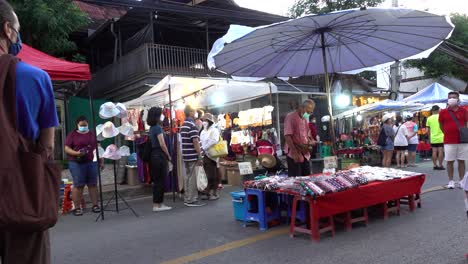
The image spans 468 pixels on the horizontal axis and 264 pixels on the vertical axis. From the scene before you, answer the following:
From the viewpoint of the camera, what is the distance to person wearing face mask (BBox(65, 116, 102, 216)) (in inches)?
279

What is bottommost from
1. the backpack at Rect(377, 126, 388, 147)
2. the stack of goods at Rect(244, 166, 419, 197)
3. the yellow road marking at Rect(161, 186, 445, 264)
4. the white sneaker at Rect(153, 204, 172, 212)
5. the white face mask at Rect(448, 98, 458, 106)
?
the yellow road marking at Rect(161, 186, 445, 264)

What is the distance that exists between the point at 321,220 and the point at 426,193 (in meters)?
3.25

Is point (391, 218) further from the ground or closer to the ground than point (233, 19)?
closer to the ground

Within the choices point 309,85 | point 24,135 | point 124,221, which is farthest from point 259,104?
point 24,135

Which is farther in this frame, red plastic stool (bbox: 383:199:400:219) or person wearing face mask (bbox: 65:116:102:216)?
person wearing face mask (bbox: 65:116:102:216)

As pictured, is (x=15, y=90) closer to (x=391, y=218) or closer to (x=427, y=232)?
(x=427, y=232)

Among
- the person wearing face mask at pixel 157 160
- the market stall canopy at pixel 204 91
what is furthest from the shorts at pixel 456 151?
the person wearing face mask at pixel 157 160

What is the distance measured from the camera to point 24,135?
176cm

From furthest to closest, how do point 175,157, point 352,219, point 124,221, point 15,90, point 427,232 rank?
point 175,157 < point 124,221 < point 352,219 < point 427,232 < point 15,90

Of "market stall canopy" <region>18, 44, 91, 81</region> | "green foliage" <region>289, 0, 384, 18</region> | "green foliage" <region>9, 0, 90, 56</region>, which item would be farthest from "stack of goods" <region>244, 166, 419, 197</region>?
"green foliage" <region>289, 0, 384, 18</region>

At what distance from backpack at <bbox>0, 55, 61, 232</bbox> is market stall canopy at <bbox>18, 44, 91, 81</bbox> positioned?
4415mm

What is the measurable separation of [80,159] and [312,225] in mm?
4448

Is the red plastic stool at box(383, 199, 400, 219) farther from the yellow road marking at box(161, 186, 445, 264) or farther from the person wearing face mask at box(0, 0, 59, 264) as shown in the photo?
the person wearing face mask at box(0, 0, 59, 264)

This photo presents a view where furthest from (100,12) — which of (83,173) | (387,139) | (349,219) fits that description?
(349,219)
